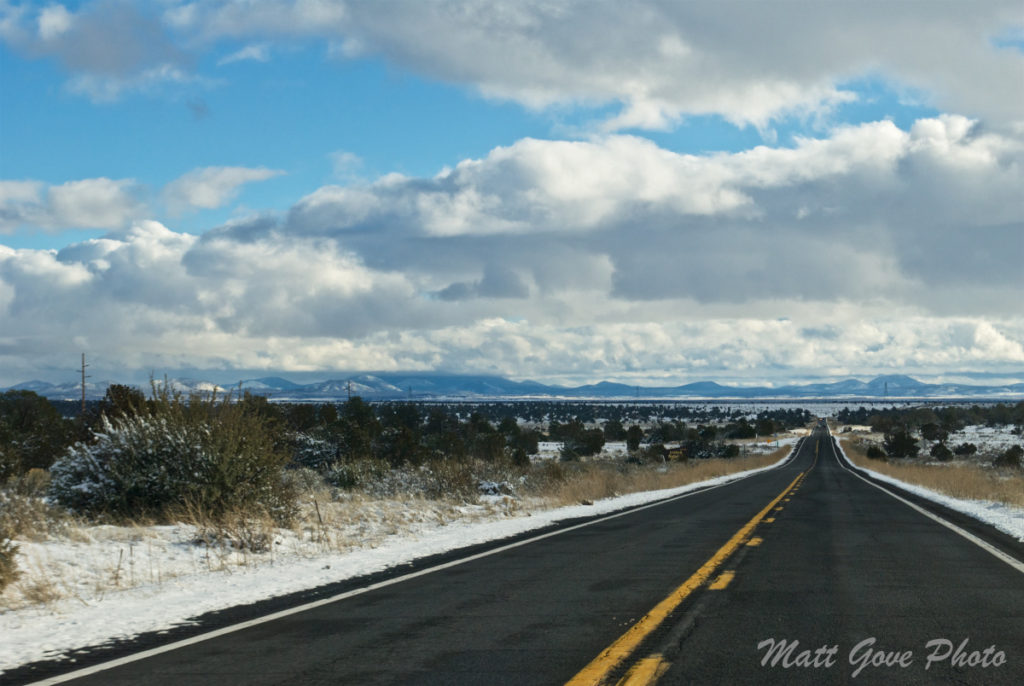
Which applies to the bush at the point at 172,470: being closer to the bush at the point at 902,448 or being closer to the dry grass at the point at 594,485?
the dry grass at the point at 594,485

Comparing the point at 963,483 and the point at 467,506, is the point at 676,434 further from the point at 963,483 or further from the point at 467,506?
the point at 467,506

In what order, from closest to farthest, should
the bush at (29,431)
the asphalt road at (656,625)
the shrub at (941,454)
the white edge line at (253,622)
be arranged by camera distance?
the asphalt road at (656,625) → the white edge line at (253,622) → the bush at (29,431) → the shrub at (941,454)

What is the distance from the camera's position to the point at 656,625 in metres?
7.11

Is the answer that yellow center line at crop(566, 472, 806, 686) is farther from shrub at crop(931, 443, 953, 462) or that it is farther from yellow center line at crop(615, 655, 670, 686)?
shrub at crop(931, 443, 953, 462)

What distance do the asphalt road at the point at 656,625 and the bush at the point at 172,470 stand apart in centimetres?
517

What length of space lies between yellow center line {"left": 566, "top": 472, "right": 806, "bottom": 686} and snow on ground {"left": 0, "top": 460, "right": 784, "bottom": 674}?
4116mm

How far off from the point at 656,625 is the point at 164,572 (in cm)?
696

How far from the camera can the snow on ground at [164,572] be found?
7656 millimetres

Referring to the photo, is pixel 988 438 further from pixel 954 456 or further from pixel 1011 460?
pixel 1011 460

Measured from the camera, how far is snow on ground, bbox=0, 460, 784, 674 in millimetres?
7656

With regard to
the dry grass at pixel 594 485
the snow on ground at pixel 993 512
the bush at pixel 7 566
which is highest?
the bush at pixel 7 566

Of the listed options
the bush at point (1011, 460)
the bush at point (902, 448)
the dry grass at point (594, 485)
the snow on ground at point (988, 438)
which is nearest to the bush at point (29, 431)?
the dry grass at point (594, 485)

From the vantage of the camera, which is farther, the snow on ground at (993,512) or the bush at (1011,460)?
the bush at (1011,460)

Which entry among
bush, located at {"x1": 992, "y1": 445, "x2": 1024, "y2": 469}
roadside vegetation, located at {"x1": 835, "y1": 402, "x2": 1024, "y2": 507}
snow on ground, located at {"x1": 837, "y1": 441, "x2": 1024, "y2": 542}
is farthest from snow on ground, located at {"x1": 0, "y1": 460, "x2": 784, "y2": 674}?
bush, located at {"x1": 992, "y1": 445, "x2": 1024, "y2": 469}
